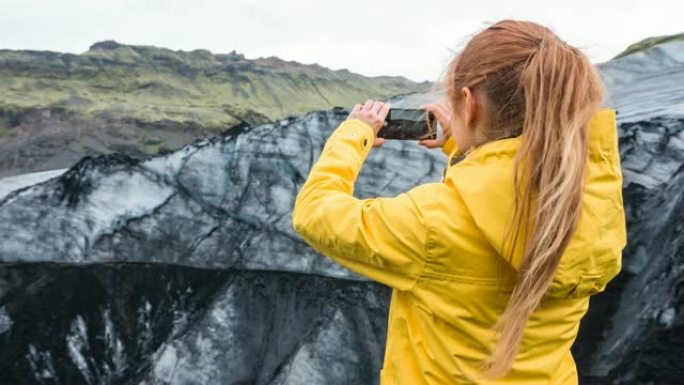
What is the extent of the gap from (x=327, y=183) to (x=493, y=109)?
510 millimetres

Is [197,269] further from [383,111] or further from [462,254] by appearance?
[462,254]

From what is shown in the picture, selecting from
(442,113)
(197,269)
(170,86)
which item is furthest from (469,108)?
(170,86)

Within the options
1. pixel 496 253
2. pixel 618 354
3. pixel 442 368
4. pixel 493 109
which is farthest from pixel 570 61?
pixel 618 354

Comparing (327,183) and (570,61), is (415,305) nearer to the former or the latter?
(327,183)

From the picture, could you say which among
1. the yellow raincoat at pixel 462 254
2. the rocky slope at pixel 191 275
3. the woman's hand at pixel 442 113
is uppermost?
the woman's hand at pixel 442 113

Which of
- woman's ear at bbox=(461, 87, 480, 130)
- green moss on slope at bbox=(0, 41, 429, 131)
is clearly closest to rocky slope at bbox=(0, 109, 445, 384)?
woman's ear at bbox=(461, 87, 480, 130)

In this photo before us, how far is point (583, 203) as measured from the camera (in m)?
1.61

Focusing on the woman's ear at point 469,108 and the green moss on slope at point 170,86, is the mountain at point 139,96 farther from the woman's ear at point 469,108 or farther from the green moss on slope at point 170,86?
the woman's ear at point 469,108

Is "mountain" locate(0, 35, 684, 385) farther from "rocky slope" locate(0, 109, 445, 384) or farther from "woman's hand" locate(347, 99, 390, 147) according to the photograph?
"woman's hand" locate(347, 99, 390, 147)

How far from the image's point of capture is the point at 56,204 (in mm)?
5938

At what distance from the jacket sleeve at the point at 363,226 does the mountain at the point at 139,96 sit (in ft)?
98.9

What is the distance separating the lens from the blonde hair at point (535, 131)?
1.56 m

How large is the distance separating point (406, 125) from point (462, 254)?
2.77 feet

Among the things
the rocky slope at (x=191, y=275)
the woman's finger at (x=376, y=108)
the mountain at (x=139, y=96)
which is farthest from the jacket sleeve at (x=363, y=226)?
the mountain at (x=139, y=96)
